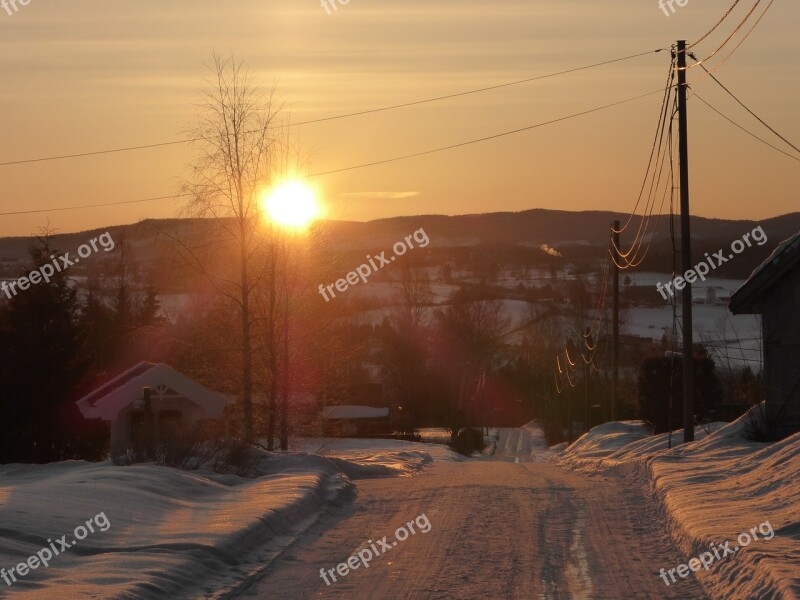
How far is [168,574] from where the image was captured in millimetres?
9688

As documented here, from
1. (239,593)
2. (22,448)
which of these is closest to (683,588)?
(239,593)

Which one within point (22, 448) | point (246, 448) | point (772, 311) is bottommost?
point (22, 448)

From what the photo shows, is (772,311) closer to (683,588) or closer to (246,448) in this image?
(246,448)

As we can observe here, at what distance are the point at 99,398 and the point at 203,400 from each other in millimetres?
4172

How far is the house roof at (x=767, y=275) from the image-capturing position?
23.0m

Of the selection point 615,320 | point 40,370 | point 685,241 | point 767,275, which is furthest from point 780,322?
point 40,370

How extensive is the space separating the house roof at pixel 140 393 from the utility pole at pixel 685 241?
74.0ft

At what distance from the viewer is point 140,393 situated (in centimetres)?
4322

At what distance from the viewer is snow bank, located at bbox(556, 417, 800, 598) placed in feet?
30.5

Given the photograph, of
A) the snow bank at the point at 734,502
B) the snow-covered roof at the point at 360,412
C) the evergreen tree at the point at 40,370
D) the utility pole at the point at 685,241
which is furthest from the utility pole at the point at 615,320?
the snow-covered roof at the point at 360,412

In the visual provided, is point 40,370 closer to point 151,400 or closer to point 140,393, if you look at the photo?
point 140,393

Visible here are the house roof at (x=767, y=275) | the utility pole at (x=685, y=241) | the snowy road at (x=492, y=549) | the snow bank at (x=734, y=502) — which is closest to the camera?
the snow bank at (x=734, y=502)

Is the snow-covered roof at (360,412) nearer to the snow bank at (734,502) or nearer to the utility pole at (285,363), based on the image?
the utility pole at (285,363)

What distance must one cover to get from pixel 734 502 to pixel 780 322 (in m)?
11.0
